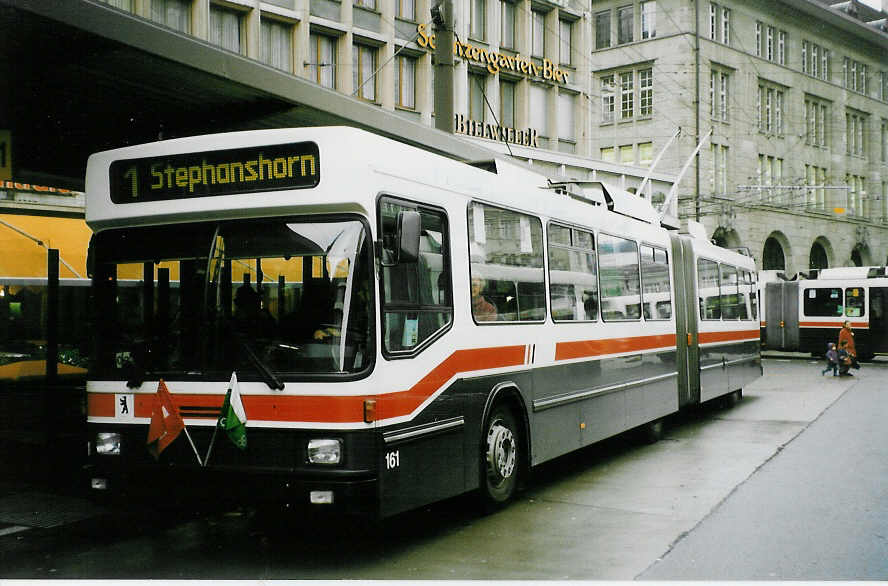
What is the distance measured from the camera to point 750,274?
19578 mm

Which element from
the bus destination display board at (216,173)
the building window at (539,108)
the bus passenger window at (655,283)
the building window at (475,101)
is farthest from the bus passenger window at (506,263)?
the building window at (539,108)

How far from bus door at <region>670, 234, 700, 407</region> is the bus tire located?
230 inches

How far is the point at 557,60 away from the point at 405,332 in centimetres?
3413

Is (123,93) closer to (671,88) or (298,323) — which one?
(298,323)

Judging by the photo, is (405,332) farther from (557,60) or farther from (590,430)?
(557,60)

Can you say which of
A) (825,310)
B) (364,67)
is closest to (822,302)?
(825,310)

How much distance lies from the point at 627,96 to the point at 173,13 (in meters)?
31.7

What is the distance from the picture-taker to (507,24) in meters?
36.5

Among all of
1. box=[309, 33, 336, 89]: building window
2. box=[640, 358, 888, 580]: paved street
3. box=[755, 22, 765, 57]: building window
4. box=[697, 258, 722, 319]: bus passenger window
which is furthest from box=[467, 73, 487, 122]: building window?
box=[755, 22, 765, 57]: building window

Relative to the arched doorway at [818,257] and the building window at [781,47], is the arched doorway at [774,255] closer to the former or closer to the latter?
the arched doorway at [818,257]

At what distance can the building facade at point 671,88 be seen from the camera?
30484 millimetres

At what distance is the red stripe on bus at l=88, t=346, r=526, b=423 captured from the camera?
6.12 meters

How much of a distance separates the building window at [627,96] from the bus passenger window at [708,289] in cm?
3662

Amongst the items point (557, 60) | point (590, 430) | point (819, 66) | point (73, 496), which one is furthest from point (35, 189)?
point (819, 66)
